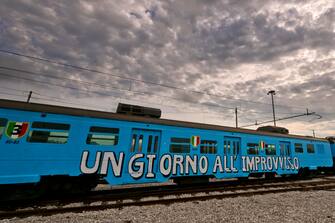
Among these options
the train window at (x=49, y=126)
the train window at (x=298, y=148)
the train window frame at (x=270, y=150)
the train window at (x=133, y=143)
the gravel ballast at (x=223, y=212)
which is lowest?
the gravel ballast at (x=223, y=212)

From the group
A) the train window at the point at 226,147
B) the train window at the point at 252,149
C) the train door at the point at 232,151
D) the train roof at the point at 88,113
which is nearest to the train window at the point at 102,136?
the train roof at the point at 88,113

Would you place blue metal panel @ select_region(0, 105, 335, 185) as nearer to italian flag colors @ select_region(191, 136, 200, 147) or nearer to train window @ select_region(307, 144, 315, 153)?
italian flag colors @ select_region(191, 136, 200, 147)

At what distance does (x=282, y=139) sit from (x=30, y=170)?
13810 mm

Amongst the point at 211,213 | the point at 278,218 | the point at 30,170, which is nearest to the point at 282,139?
the point at 278,218

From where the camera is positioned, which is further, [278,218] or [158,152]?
[158,152]

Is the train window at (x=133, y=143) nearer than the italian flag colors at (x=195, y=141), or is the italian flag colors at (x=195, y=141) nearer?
the train window at (x=133, y=143)

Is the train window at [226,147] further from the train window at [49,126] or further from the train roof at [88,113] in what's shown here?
the train window at [49,126]

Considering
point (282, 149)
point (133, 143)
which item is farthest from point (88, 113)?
point (282, 149)

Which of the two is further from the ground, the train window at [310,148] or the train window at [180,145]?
the train window at [310,148]

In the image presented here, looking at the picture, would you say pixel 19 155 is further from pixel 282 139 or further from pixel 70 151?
pixel 282 139

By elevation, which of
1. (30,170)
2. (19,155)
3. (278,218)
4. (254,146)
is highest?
(254,146)

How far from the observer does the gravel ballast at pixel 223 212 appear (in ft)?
16.1

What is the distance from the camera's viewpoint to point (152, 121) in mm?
8406

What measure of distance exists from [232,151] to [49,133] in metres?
8.77
